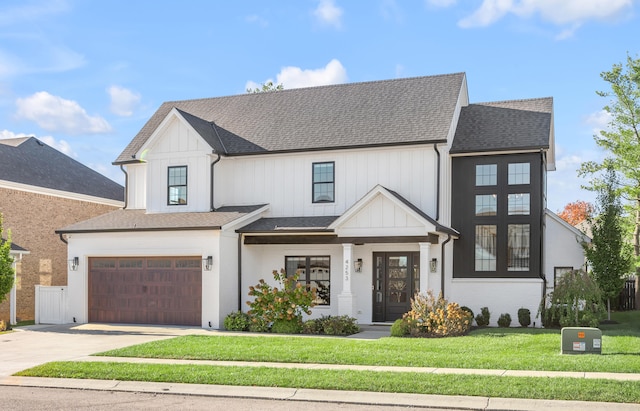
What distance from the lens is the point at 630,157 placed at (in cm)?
3006

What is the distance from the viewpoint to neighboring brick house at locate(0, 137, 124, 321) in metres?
28.2

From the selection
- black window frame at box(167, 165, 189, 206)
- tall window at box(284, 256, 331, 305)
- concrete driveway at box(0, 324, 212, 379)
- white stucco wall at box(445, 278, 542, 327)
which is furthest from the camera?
black window frame at box(167, 165, 189, 206)

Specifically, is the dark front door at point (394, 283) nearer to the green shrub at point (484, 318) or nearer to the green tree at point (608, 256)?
the green shrub at point (484, 318)

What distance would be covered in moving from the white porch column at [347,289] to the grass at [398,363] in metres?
3.27

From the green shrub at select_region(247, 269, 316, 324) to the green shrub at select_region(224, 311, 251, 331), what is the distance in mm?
256

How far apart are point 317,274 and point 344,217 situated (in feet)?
9.40

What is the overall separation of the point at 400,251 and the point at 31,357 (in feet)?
39.3

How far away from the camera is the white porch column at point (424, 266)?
71.4 feet

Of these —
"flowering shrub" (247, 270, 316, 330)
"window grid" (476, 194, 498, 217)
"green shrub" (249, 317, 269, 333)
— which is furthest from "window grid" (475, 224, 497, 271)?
"green shrub" (249, 317, 269, 333)

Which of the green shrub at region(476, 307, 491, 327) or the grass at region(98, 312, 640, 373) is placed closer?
the grass at region(98, 312, 640, 373)

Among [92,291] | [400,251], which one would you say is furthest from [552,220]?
[92,291]

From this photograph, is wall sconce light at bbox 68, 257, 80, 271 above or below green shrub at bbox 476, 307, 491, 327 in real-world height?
above

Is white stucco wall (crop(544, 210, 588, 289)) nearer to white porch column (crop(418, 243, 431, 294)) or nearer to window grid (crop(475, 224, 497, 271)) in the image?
window grid (crop(475, 224, 497, 271))

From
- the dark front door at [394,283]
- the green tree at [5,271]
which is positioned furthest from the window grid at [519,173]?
the green tree at [5,271]
